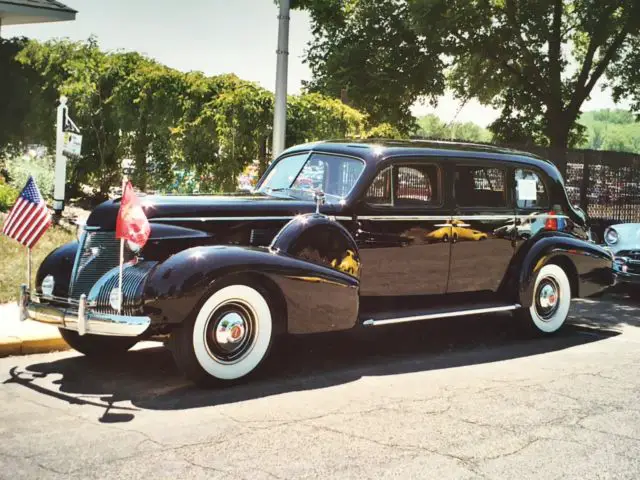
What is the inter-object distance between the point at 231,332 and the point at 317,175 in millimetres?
1962

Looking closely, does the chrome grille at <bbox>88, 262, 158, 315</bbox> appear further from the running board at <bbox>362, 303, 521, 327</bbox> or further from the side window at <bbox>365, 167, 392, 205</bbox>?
the side window at <bbox>365, 167, 392, 205</bbox>

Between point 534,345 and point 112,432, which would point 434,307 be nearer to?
point 534,345

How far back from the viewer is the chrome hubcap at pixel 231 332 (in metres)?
5.37

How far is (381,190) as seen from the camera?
6629mm

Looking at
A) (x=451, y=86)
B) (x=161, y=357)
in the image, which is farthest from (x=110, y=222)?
(x=451, y=86)

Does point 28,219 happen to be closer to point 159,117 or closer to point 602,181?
point 159,117

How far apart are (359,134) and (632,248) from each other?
508 cm

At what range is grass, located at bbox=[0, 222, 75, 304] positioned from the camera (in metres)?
8.20

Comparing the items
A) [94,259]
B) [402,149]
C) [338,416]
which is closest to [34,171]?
[94,259]

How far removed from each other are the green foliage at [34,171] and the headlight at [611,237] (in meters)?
10.5

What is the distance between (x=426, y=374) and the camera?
20.0 feet

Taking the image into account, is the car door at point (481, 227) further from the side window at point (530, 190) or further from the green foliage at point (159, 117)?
the green foliage at point (159, 117)

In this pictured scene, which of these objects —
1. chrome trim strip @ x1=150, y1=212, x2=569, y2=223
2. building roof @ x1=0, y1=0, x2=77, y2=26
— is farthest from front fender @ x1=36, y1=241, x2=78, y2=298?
building roof @ x1=0, y1=0, x2=77, y2=26

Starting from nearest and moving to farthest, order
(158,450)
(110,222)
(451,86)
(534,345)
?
1. (158,450)
2. (110,222)
3. (534,345)
4. (451,86)
